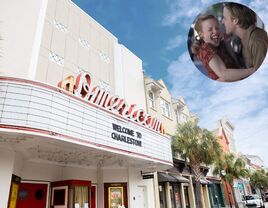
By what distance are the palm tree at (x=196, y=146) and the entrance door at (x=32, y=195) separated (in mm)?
12827

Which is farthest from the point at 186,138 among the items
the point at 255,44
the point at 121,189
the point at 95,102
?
the point at 255,44

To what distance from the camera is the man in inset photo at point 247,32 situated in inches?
120

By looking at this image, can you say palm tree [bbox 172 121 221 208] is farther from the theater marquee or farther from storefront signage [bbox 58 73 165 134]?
storefront signage [bbox 58 73 165 134]

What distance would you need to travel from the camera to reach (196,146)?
21.3 meters

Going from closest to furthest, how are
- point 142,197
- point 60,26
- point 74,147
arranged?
point 74,147
point 60,26
point 142,197

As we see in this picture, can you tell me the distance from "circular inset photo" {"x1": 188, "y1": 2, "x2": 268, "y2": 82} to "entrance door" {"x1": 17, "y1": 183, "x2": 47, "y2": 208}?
10620 millimetres

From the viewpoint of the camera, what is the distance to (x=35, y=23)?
1227 centimetres

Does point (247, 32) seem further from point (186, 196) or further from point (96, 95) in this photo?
point (186, 196)

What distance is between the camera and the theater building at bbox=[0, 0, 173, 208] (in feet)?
26.6

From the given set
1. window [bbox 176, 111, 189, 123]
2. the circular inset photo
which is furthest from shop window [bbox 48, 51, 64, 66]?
window [bbox 176, 111, 189, 123]

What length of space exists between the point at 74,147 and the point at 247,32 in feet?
26.6

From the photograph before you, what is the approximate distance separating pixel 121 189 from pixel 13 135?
871 centimetres

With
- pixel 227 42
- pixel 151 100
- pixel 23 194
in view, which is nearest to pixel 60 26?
pixel 23 194

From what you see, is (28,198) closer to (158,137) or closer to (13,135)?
(13,135)
